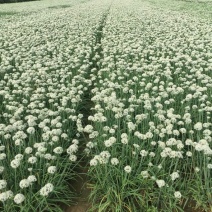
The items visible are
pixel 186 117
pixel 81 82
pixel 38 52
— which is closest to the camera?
pixel 186 117

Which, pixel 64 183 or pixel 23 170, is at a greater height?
pixel 23 170

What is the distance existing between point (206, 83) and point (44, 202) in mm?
6454

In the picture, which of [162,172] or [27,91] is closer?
[162,172]

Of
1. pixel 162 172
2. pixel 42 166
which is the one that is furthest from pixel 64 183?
pixel 162 172

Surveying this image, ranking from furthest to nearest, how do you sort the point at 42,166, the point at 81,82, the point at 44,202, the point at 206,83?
the point at 81,82
the point at 206,83
the point at 42,166
the point at 44,202

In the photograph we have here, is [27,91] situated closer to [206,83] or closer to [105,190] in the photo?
[105,190]

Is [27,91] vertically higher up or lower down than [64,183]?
higher up

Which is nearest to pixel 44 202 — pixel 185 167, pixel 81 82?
pixel 185 167

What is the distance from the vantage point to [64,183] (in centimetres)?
612

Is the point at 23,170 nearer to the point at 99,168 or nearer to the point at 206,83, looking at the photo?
the point at 99,168

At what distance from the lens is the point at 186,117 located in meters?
6.82

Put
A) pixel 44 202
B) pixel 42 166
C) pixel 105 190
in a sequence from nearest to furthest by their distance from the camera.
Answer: pixel 44 202, pixel 105 190, pixel 42 166

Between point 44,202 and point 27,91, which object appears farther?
point 27,91

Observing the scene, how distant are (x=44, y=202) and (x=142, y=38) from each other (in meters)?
12.6
